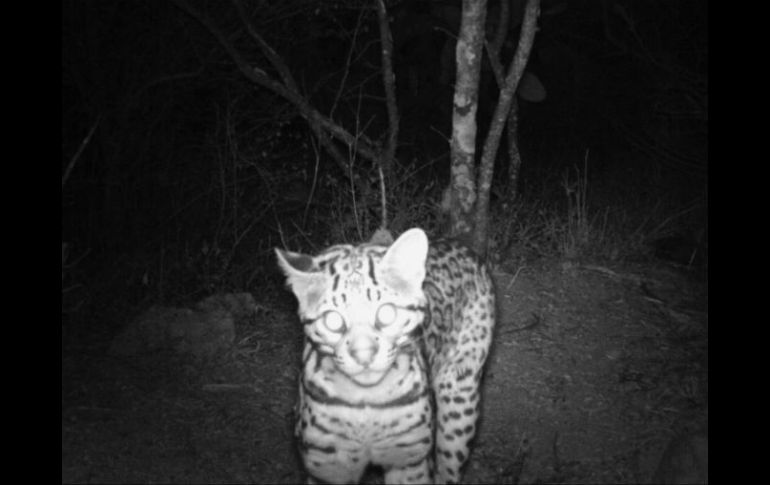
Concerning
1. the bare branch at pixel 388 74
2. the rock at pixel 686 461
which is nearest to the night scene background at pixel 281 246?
the rock at pixel 686 461

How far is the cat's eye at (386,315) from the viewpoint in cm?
347

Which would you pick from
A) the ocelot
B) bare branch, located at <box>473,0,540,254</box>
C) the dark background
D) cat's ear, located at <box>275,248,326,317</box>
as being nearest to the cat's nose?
the ocelot

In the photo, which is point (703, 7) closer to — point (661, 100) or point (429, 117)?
point (661, 100)

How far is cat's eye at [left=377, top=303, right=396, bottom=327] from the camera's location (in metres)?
3.47

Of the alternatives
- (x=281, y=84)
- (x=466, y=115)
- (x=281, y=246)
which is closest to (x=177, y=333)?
(x=281, y=246)

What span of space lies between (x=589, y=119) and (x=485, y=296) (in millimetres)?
8040

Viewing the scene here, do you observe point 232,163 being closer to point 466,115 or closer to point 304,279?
point 466,115

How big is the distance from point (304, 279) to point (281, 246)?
3.48 meters

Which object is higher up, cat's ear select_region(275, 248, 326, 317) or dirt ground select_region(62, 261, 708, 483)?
cat's ear select_region(275, 248, 326, 317)

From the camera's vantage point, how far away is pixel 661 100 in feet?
31.0

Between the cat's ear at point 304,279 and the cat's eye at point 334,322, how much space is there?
96mm

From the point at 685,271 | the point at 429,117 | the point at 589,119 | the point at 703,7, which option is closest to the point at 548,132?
the point at 589,119

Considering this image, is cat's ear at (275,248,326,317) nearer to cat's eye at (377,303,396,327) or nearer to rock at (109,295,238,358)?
cat's eye at (377,303,396,327)

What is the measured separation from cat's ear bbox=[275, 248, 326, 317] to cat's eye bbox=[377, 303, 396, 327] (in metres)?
0.27
